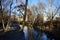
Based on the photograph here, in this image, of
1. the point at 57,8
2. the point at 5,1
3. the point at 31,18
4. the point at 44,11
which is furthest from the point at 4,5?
the point at 44,11

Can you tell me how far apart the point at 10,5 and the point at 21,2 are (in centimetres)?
189

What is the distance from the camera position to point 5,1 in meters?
19.3

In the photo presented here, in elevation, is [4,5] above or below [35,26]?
above

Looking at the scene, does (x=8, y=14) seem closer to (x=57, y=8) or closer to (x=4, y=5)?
(x=4, y=5)

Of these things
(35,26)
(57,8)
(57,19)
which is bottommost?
(35,26)

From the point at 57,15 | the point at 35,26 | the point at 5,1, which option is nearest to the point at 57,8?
the point at 57,15

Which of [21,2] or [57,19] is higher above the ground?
[21,2]

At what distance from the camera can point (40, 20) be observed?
41.7 metres

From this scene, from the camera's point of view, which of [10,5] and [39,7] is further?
[39,7]

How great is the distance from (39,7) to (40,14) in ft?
7.80

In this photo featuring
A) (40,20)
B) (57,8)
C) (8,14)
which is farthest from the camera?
(40,20)

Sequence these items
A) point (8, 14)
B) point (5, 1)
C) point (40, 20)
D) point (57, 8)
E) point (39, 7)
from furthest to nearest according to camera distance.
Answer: point (40, 20) → point (39, 7) → point (57, 8) → point (8, 14) → point (5, 1)

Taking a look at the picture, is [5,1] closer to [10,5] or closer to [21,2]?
[10,5]

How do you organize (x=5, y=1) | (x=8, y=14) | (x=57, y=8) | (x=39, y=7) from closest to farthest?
(x=5, y=1) < (x=8, y=14) < (x=57, y=8) < (x=39, y=7)
